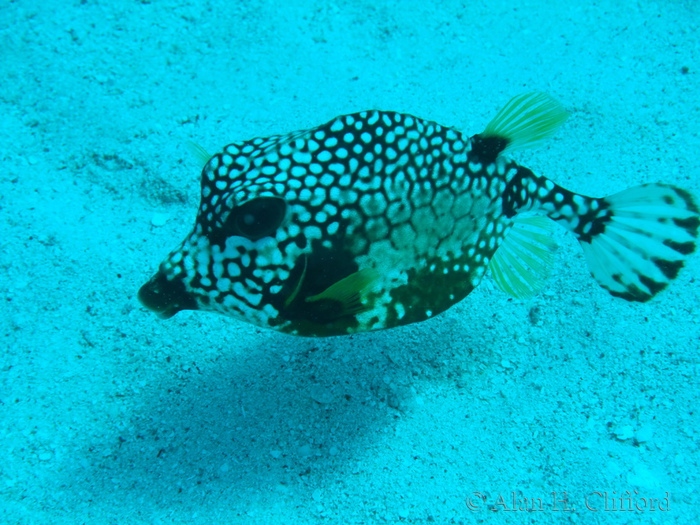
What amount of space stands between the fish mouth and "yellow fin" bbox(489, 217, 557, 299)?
155 centimetres

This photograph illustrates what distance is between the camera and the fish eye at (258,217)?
1.73 m

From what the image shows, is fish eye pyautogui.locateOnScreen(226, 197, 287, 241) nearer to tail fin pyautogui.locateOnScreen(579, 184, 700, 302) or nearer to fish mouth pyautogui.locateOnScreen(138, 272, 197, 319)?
fish mouth pyautogui.locateOnScreen(138, 272, 197, 319)

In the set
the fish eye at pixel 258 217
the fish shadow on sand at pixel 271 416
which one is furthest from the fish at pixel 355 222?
the fish shadow on sand at pixel 271 416

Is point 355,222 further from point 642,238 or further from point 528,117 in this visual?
point 642,238

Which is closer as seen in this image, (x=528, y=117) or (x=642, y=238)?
(x=528, y=117)

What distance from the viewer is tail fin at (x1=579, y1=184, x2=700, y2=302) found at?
6.92 feet

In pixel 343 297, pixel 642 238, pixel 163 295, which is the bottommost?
pixel 163 295

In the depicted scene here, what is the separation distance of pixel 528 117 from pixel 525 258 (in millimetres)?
706

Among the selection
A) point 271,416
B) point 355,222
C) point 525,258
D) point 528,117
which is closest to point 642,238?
point 525,258

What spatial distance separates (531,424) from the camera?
245cm

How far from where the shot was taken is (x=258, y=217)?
5.71 feet

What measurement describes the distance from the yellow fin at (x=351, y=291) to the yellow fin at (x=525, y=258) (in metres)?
0.85

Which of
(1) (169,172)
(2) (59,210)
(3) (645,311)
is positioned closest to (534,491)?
(3) (645,311)

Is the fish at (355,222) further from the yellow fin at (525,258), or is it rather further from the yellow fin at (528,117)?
the yellow fin at (525,258)
